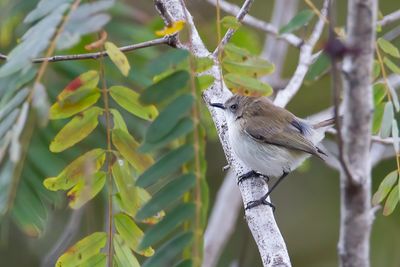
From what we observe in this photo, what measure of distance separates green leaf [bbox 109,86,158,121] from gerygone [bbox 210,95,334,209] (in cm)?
93

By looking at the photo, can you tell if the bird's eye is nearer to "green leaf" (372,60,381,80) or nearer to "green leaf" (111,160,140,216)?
"green leaf" (372,60,381,80)

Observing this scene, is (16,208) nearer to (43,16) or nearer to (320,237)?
(43,16)

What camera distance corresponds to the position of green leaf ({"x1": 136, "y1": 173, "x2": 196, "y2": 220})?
6.07 feet

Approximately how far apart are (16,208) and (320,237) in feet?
16.5

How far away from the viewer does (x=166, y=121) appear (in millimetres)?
1841

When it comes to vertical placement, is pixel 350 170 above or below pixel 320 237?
above

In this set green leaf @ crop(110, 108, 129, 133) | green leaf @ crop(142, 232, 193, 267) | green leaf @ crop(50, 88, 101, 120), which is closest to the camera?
green leaf @ crop(142, 232, 193, 267)

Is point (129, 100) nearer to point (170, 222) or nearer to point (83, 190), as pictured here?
point (83, 190)

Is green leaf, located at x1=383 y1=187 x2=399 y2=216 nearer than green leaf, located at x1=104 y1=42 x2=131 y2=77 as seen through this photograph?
No

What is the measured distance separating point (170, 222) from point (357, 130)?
0.53 m

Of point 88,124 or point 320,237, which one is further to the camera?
point 320,237

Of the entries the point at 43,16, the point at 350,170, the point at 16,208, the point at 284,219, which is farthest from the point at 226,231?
the point at 350,170

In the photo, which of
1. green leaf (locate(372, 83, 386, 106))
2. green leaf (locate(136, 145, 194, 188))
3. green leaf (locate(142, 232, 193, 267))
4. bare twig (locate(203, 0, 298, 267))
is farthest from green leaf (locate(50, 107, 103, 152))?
bare twig (locate(203, 0, 298, 267))

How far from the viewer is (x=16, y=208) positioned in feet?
7.63
